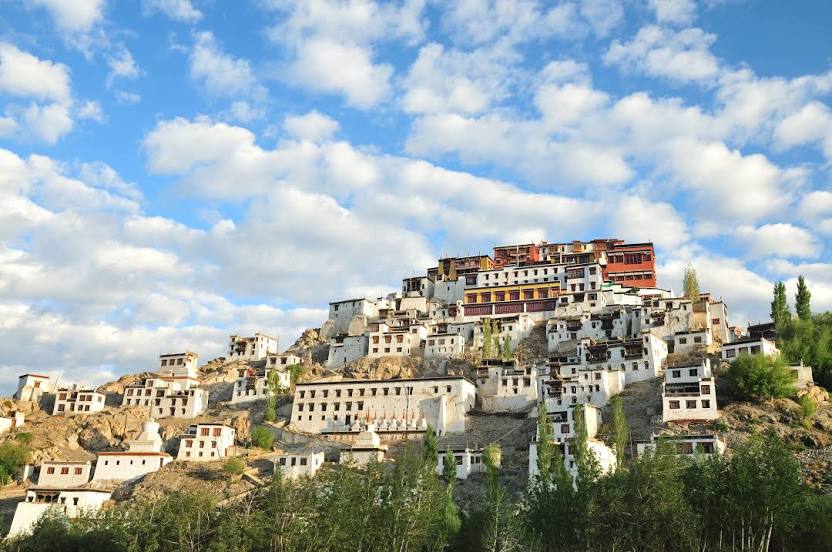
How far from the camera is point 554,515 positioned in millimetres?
45438

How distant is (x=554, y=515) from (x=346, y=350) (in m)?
48.6

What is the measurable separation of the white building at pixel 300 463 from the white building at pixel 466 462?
9.36m

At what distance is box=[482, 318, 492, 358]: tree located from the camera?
84125 millimetres

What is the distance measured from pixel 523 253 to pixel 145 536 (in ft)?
230

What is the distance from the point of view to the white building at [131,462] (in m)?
70.1

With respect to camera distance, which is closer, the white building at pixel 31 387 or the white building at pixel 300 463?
the white building at pixel 300 463

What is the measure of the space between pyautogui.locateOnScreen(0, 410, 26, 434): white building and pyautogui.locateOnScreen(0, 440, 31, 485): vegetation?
7.04m

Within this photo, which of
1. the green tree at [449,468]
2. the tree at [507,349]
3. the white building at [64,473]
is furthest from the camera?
the tree at [507,349]

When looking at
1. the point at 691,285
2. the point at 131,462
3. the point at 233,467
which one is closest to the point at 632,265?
the point at 691,285

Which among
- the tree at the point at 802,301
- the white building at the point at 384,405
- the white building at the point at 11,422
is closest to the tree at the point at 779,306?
the tree at the point at 802,301

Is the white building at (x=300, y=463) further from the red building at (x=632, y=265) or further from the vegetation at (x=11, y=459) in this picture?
the red building at (x=632, y=265)

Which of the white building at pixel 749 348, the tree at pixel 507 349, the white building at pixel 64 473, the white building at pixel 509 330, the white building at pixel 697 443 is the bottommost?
the white building at pixel 64 473

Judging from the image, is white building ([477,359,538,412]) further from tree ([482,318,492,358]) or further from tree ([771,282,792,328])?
tree ([771,282,792,328])

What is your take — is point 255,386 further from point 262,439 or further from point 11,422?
point 11,422
